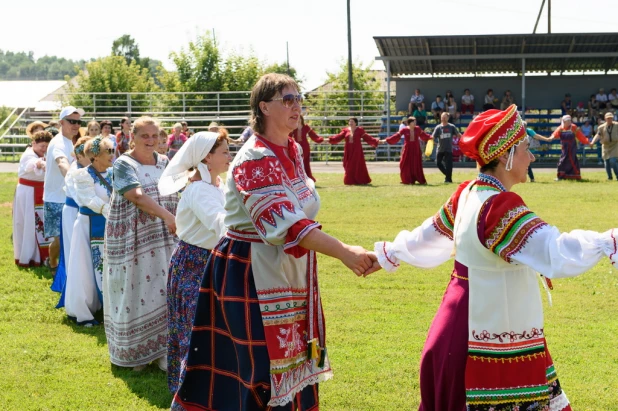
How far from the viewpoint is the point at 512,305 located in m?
4.05

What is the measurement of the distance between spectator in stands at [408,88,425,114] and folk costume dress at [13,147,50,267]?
23725 millimetres

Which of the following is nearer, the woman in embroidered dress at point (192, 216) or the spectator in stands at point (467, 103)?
the woman in embroidered dress at point (192, 216)

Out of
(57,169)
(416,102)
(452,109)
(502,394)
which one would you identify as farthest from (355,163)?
(502,394)

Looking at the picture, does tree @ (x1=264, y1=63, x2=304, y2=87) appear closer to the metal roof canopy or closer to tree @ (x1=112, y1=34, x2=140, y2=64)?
the metal roof canopy

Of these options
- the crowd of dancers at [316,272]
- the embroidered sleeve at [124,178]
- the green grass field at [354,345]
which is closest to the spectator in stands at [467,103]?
the green grass field at [354,345]

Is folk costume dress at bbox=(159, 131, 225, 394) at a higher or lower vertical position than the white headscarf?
lower

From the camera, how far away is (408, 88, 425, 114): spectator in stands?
3422 centimetres

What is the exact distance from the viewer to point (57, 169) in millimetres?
10367

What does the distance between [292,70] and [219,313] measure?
61.4m

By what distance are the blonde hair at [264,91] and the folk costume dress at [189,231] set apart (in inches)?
36.9

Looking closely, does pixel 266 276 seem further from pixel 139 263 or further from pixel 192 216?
pixel 139 263

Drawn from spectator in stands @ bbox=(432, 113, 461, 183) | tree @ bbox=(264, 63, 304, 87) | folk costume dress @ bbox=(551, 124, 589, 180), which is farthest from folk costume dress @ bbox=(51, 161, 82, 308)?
tree @ bbox=(264, 63, 304, 87)

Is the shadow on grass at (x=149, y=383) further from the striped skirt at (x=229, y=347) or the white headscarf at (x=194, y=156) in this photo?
the white headscarf at (x=194, y=156)

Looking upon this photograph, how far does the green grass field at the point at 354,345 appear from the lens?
608 centimetres
